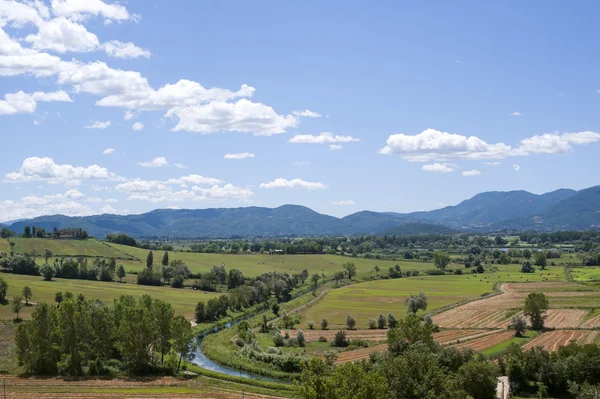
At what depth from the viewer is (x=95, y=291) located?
136 m

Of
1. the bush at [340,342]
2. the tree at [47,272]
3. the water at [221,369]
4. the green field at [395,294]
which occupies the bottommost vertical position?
the water at [221,369]

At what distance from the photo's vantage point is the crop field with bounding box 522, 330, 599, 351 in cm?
7825

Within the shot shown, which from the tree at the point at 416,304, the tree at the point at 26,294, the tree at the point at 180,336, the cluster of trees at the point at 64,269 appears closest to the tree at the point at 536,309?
the tree at the point at 416,304

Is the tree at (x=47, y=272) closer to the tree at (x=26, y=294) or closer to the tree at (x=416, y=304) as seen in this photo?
the tree at (x=26, y=294)

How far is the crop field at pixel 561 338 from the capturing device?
257 feet

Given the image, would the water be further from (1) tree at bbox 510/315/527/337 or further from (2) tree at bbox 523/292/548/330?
(2) tree at bbox 523/292/548/330

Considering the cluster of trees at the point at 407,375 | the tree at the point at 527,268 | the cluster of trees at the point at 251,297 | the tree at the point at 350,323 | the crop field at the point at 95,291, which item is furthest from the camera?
the tree at the point at 527,268

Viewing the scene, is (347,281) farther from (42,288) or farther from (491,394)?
(491,394)

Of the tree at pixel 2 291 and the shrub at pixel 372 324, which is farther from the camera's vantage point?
the tree at pixel 2 291

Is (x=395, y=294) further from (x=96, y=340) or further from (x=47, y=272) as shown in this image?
(x=47, y=272)

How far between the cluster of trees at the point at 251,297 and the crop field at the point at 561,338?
58463 millimetres

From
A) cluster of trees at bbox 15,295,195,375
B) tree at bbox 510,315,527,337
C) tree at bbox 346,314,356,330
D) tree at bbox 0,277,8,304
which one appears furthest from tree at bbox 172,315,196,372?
tree at bbox 0,277,8,304

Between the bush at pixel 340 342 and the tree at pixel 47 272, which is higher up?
the tree at pixel 47 272

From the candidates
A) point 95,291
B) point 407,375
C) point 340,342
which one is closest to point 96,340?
point 340,342
